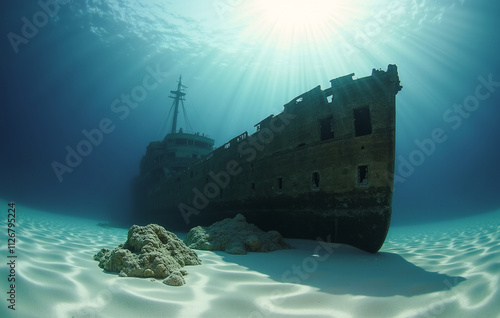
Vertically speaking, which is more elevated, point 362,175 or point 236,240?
point 362,175

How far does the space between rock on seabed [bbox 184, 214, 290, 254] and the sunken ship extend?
66.1 inches

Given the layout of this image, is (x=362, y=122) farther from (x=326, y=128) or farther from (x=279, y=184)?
(x=279, y=184)

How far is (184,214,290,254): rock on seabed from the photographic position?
23.4 ft

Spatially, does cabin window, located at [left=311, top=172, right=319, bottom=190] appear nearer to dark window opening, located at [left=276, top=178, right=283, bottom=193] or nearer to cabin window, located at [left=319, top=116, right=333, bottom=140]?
cabin window, located at [left=319, top=116, right=333, bottom=140]

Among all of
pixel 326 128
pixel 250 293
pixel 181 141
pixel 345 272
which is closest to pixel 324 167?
pixel 326 128

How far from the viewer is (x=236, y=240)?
754cm

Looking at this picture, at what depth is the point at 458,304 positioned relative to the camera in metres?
2.90

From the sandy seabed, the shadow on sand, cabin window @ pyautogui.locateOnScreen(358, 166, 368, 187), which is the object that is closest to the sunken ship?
cabin window @ pyautogui.locateOnScreen(358, 166, 368, 187)

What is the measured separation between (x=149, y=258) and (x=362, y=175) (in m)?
7.04

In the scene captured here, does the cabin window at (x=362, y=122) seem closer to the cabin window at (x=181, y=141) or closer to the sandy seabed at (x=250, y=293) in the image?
the sandy seabed at (x=250, y=293)

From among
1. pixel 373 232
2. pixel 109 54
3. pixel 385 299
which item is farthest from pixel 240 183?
pixel 109 54

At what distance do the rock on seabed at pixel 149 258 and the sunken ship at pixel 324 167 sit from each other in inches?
200

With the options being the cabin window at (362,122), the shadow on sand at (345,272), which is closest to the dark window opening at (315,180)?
the cabin window at (362,122)

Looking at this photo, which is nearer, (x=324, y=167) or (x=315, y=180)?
(x=324, y=167)
